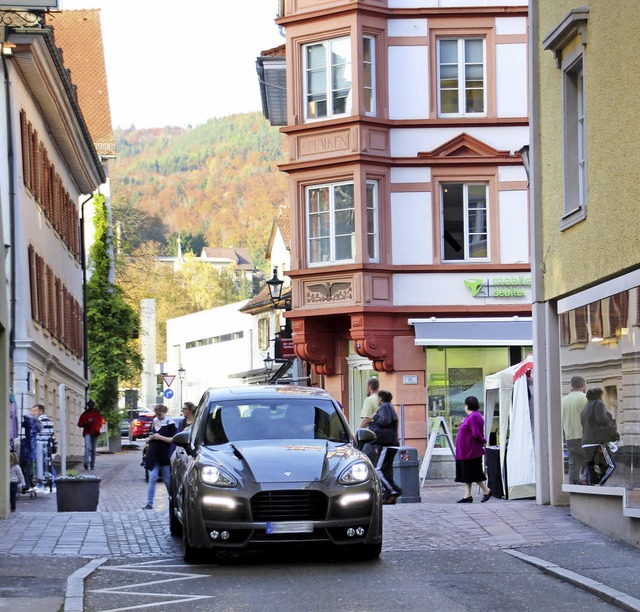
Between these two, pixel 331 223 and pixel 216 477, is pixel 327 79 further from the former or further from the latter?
pixel 216 477

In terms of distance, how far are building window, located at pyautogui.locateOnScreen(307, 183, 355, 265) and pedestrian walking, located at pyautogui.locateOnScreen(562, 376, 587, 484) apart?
15.2 metres

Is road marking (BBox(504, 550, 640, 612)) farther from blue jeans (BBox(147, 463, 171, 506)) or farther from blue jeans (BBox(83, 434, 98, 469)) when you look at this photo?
blue jeans (BBox(83, 434, 98, 469))

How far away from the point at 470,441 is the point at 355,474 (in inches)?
354

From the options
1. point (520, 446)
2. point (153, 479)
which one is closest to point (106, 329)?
point (153, 479)

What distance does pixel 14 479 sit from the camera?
68.9ft

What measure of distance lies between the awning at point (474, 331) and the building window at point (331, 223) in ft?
7.75

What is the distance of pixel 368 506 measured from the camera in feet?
44.0

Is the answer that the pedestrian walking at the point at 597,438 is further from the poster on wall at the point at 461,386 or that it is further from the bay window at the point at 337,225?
the poster on wall at the point at 461,386

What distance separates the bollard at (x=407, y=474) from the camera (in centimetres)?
2212

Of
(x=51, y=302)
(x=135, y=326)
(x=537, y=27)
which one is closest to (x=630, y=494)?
(x=537, y=27)

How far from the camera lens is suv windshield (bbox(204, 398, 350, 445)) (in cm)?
1472

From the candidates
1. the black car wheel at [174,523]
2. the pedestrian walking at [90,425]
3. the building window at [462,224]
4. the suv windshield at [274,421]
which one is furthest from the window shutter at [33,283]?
the suv windshield at [274,421]

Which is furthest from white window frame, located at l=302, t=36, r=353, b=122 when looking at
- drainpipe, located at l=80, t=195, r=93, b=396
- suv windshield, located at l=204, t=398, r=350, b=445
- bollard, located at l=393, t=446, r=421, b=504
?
drainpipe, located at l=80, t=195, r=93, b=396

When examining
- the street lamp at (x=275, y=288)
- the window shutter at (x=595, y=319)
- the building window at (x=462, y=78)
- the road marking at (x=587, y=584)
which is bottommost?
the road marking at (x=587, y=584)
